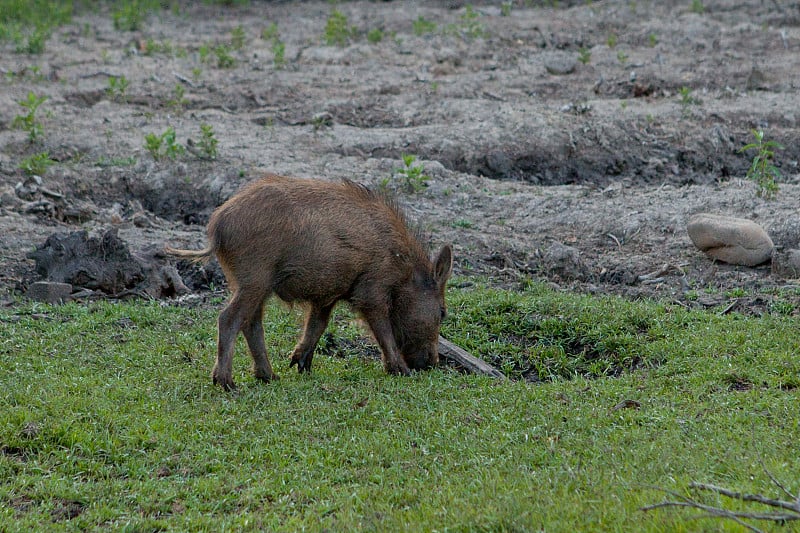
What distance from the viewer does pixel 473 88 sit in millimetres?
15398

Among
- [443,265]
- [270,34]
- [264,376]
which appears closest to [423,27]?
[270,34]

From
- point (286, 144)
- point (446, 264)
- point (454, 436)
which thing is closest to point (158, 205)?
point (286, 144)

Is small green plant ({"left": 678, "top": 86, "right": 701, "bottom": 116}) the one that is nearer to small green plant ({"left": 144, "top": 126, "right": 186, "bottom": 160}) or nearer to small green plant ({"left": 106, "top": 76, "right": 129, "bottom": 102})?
small green plant ({"left": 144, "top": 126, "right": 186, "bottom": 160})

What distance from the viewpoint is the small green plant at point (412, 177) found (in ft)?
38.5

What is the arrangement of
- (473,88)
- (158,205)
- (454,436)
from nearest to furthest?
(454,436), (158,205), (473,88)

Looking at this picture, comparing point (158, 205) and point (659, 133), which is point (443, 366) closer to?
point (158, 205)

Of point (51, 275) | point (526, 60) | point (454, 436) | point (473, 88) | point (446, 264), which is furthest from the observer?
point (526, 60)

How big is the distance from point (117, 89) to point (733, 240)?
912cm

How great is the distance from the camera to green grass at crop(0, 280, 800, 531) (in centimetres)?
522

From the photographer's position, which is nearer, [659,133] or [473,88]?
[659,133]

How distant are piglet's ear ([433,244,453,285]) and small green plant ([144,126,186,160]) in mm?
5113

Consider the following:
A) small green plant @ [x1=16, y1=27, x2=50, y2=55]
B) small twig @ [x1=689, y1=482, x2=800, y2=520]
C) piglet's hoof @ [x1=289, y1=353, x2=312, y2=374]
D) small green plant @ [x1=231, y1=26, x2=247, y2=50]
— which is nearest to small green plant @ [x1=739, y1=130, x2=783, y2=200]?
piglet's hoof @ [x1=289, y1=353, x2=312, y2=374]

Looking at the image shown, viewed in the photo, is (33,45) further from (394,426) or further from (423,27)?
(394,426)

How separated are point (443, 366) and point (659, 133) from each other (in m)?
6.68
